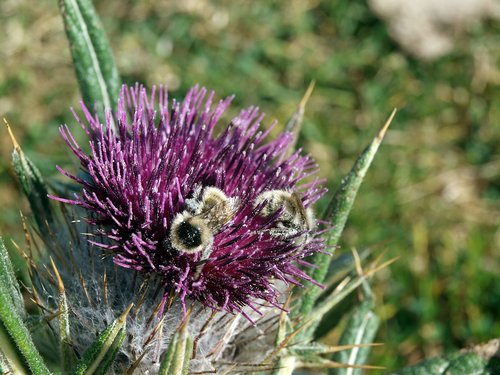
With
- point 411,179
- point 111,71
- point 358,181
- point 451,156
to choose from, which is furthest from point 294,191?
point 451,156

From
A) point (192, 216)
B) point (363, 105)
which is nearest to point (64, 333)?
point (192, 216)

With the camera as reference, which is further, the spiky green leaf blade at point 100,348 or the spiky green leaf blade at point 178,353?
the spiky green leaf blade at point 100,348

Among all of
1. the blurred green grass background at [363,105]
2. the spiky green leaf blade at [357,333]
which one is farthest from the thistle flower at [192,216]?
the blurred green grass background at [363,105]

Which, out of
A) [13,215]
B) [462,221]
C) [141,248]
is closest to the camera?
[141,248]

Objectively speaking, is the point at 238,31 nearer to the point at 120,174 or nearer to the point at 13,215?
the point at 13,215

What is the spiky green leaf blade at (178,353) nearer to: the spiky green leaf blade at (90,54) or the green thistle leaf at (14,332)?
the green thistle leaf at (14,332)

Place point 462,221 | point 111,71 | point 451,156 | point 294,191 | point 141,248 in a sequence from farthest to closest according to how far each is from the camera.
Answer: point 451,156, point 462,221, point 111,71, point 294,191, point 141,248

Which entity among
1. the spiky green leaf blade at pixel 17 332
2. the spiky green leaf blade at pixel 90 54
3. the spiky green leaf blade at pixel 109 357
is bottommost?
the spiky green leaf blade at pixel 109 357

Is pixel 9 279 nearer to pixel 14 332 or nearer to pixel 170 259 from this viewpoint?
pixel 14 332
